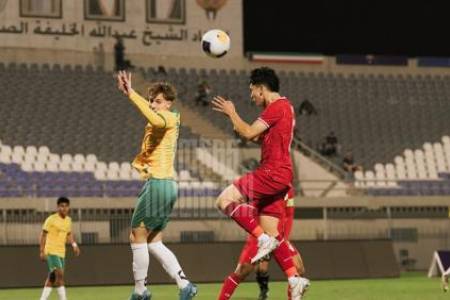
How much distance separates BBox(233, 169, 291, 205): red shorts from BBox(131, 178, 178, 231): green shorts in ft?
2.67

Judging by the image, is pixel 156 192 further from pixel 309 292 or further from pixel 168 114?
pixel 309 292

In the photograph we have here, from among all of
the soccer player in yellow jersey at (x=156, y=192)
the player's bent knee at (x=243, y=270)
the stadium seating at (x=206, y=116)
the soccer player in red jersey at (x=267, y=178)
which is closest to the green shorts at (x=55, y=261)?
the player's bent knee at (x=243, y=270)

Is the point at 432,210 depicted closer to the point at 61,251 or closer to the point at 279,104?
the point at 61,251

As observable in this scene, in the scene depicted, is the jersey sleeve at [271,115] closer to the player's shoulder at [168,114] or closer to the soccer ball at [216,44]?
the player's shoulder at [168,114]

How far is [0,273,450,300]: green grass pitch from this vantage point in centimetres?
1908

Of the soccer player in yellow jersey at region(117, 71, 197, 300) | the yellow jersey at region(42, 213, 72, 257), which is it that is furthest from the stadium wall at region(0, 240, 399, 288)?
the soccer player in yellow jersey at region(117, 71, 197, 300)

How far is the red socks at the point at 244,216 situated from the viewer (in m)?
12.3

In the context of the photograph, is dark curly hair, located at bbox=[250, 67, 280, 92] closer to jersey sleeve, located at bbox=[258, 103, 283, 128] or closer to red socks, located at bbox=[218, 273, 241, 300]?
jersey sleeve, located at bbox=[258, 103, 283, 128]

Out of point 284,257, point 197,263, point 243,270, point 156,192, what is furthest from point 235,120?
point 197,263

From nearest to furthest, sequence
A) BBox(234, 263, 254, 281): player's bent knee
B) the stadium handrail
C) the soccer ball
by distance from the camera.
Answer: BBox(234, 263, 254, 281): player's bent knee → the soccer ball → the stadium handrail

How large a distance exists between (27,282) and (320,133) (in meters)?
18.3

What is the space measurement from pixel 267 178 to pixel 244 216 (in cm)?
52

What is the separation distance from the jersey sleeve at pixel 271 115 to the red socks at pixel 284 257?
1313 mm

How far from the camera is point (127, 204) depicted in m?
32.1
